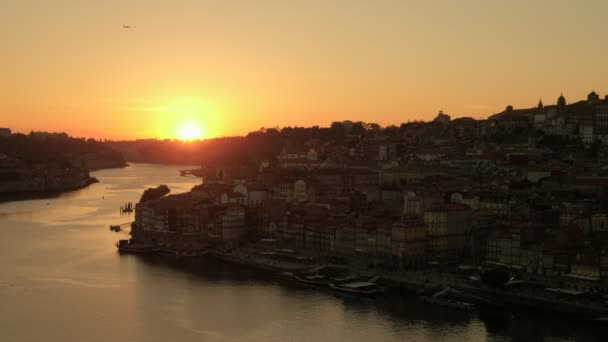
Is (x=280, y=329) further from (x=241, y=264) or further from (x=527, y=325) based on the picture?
(x=241, y=264)

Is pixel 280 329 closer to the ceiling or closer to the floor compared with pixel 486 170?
closer to the floor

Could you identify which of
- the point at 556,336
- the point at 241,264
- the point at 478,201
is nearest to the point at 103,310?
the point at 241,264

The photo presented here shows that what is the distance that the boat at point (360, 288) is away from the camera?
404 inches

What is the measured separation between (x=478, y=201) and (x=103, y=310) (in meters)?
A: 7.53

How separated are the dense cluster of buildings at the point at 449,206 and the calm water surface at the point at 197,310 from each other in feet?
4.57

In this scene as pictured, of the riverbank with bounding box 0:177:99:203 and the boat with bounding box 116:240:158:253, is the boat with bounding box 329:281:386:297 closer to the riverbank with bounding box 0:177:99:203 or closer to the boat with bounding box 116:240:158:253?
the boat with bounding box 116:240:158:253

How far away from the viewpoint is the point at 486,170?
1934 cm

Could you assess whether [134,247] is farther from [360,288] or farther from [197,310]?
[360,288]

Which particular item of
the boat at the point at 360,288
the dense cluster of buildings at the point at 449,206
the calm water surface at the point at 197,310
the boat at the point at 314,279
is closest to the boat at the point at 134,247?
the calm water surface at the point at 197,310

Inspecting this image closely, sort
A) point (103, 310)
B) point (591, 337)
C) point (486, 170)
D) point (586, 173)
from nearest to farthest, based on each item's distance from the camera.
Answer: point (591, 337) < point (103, 310) < point (586, 173) < point (486, 170)

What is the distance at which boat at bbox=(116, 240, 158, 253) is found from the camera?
14297 millimetres

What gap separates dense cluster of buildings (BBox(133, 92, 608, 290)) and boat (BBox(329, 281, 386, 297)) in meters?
0.93

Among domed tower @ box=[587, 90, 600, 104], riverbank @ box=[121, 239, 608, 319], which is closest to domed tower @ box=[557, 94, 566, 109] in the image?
domed tower @ box=[587, 90, 600, 104]

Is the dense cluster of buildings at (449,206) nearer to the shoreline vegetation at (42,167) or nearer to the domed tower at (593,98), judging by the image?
the domed tower at (593,98)
